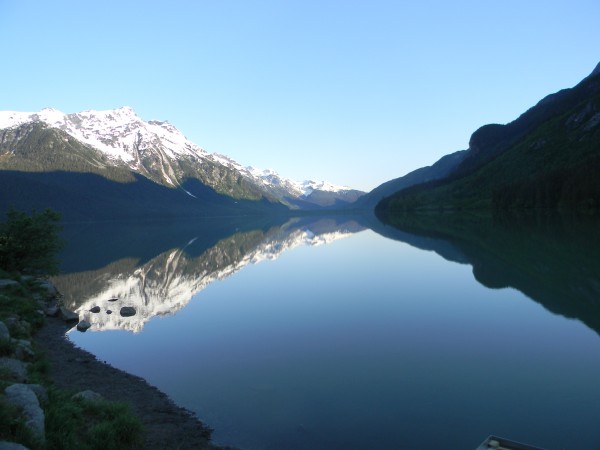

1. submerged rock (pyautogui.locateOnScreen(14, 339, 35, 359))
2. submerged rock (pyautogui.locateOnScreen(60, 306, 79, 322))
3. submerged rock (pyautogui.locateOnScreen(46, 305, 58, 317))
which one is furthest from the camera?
submerged rock (pyautogui.locateOnScreen(46, 305, 58, 317))

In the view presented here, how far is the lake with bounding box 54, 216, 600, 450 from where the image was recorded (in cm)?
1350

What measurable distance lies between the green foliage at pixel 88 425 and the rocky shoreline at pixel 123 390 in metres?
0.50

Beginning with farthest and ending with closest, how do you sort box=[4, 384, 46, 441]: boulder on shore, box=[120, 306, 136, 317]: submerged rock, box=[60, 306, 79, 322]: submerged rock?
1. box=[120, 306, 136, 317]: submerged rock
2. box=[60, 306, 79, 322]: submerged rock
3. box=[4, 384, 46, 441]: boulder on shore

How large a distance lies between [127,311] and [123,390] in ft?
53.5

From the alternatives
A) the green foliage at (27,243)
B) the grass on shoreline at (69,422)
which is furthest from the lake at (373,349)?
the green foliage at (27,243)

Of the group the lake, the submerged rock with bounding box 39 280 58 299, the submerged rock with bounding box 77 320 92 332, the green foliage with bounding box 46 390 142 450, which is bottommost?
the lake

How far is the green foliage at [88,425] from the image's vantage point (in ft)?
32.3

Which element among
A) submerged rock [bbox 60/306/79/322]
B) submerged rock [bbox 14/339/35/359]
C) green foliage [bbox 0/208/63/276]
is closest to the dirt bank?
submerged rock [bbox 14/339/35/359]

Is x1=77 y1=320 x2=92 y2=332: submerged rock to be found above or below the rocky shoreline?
above

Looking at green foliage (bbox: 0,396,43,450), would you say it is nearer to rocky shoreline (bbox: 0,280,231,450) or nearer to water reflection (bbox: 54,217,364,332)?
rocky shoreline (bbox: 0,280,231,450)

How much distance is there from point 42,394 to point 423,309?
75.6 ft

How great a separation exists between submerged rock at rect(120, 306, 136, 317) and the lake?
0.56 meters

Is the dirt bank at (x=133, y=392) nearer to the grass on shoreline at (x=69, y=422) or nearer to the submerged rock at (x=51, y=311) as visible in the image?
the grass on shoreline at (x=69, y=422)

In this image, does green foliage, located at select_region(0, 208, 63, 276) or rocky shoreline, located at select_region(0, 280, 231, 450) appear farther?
green foliage, located at select_region(0, 208, 63, 276)
